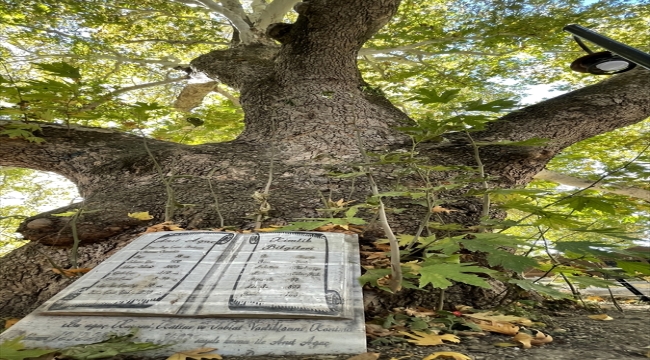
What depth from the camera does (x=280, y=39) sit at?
417cm

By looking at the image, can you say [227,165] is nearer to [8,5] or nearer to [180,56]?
[8,5]

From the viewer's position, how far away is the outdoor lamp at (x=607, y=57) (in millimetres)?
1580

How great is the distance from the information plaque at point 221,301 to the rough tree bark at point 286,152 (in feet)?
1.20

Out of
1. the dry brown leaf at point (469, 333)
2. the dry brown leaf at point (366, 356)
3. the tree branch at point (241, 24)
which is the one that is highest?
the tree branch at point (241, 24)

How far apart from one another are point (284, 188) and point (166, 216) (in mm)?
672

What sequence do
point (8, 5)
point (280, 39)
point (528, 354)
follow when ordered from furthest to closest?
point (8, 5)
point (280, 39)
point (528, 354)

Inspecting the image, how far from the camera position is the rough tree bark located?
2123 millimetres

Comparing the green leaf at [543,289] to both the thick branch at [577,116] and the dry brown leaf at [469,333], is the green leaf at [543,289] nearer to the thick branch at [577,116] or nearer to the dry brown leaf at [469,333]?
the dry brown leaf at [469,333]

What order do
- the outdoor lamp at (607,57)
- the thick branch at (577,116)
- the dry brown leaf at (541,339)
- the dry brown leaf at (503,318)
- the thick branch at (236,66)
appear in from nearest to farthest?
the dry brown leaf at (541,339), the dry brown leaf at (503,318), the outdoor lamp at (607,57), the thick branch at (577,116), the thick branch at (236,66)

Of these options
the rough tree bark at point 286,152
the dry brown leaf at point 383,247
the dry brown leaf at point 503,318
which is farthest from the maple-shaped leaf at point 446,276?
the dry brown leaf at point 383,247

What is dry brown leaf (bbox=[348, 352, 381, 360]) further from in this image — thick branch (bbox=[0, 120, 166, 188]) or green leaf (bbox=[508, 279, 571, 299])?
thick branch (bbox=[0, 120, 166, 188])

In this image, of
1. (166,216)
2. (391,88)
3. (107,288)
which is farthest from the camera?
(391,88)

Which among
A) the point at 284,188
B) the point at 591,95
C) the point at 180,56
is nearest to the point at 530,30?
the point at 591,95

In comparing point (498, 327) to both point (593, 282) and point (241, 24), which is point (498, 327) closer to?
point (593, 282)
